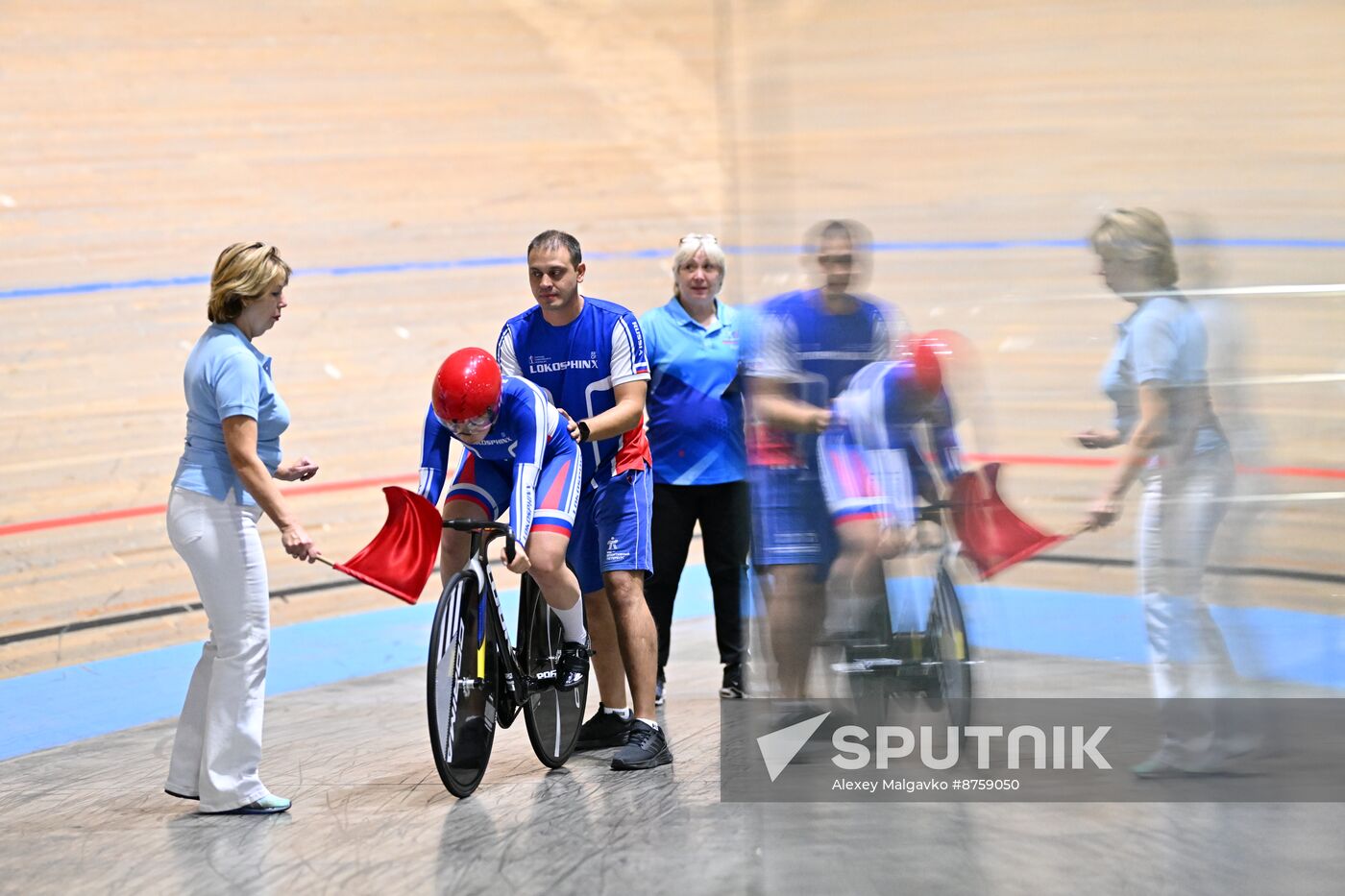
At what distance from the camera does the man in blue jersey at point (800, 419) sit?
1.80m

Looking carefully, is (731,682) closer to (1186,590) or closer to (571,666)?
(571,666)

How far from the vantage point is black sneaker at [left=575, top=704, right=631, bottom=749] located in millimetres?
3604

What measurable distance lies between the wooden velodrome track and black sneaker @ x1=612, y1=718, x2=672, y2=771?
28 cm

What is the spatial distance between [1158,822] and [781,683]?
0.52m

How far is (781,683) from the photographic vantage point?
6.22ft

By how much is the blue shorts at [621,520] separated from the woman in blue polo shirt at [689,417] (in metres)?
0.45

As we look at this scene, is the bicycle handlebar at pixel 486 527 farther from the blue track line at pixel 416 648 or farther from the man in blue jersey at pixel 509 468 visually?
the blue track line at pixel 416 648

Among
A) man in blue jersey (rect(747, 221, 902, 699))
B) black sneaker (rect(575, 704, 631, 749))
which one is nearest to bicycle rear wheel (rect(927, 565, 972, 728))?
man in blue jersey (rect(747, 221, 902, 699))

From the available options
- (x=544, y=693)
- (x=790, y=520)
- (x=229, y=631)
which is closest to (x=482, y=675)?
(x=544, y=693)

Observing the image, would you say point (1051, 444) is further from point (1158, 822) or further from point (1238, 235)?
point (1158, 822)

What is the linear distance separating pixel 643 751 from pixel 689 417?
1020 millimetres

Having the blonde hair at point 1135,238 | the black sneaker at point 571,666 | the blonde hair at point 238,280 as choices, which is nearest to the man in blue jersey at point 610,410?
the black sneaker at point 571,666

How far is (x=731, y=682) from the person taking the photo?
401cm

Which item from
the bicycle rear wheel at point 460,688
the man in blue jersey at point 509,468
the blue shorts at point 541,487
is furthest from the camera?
the blue shorts at point 541,487
